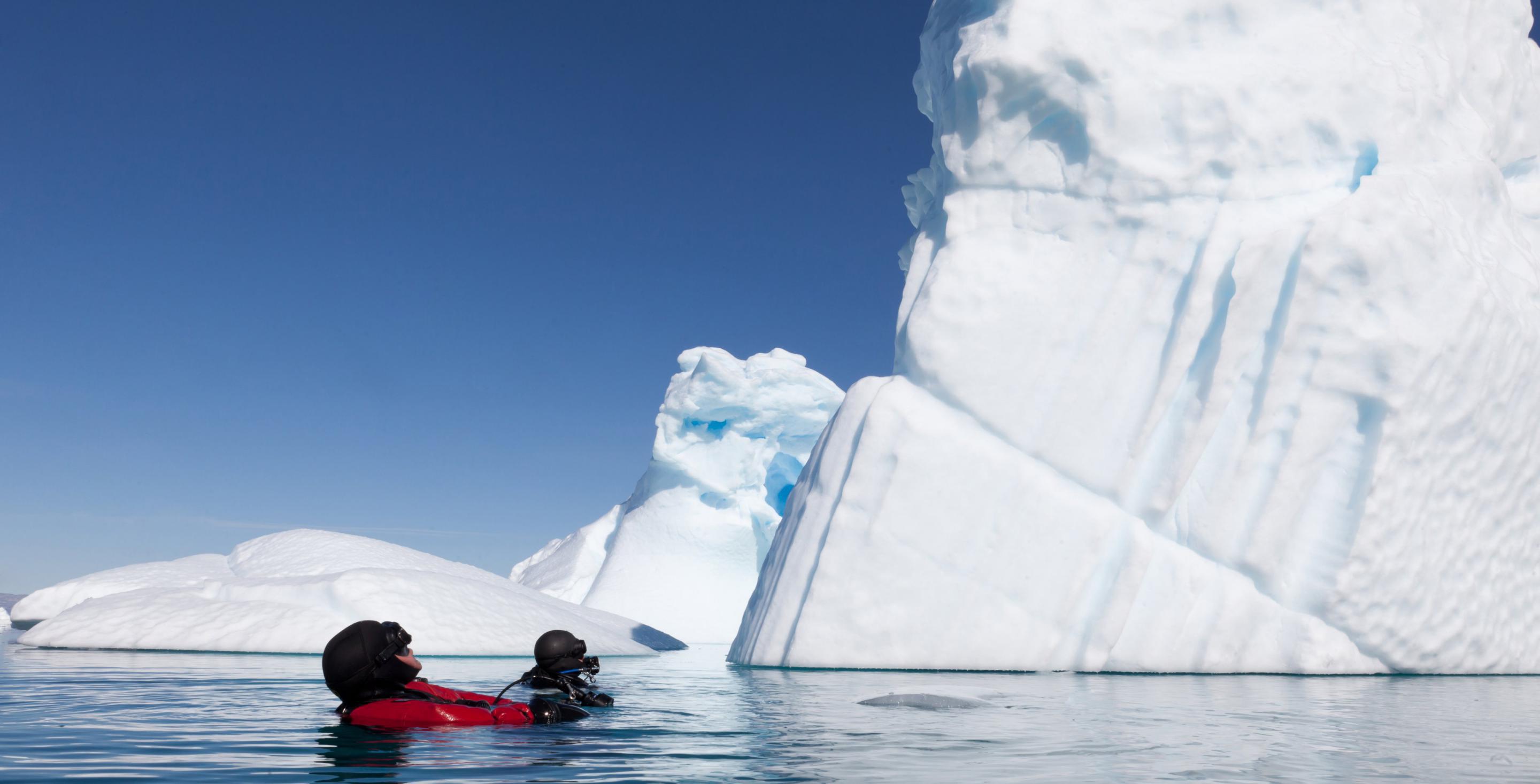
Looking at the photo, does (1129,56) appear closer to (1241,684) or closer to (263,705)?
(1241,684)

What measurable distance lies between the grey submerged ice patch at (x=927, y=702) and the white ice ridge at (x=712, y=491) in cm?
2419

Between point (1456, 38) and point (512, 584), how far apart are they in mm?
20936

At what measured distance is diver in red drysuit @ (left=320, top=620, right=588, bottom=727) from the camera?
6.04 meters

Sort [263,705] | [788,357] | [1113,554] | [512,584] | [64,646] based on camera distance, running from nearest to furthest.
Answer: [263,705] → [1113,554] → [64,646] → [512,584] → [788,357]

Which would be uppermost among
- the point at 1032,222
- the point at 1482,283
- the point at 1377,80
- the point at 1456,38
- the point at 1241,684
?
the point at 1456,38

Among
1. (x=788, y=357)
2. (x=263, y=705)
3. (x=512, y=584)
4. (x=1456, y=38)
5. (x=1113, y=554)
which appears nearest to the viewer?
(x=263, y=705)

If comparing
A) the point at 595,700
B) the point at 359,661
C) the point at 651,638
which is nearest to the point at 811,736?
the point at 595,700

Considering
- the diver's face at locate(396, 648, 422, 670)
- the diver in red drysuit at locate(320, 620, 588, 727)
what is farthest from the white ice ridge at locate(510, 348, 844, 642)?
the diver's face at locate(396, 648, 422, 670)

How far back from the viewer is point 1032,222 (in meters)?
15.4

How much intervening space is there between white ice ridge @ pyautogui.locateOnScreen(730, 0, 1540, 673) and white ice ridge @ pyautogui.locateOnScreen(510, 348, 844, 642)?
1710 centimetres

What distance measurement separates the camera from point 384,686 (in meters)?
6.24

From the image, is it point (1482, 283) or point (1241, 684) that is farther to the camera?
point (1482, 283)

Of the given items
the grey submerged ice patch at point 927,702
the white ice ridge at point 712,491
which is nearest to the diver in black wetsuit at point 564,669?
the grey submerged ice patch at point 927,702

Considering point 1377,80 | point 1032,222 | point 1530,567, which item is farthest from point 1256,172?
point 1530,567
